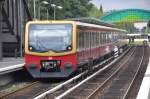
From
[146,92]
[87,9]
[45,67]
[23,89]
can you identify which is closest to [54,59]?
[45,67]

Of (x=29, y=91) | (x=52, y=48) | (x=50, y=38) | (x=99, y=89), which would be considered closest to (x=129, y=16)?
(x=50, y=38)

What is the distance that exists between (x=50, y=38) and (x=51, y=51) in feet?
1.83

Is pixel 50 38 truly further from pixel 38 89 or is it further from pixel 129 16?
pixel 129 16

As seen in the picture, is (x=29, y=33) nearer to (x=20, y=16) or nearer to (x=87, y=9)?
(x=20, y=16)

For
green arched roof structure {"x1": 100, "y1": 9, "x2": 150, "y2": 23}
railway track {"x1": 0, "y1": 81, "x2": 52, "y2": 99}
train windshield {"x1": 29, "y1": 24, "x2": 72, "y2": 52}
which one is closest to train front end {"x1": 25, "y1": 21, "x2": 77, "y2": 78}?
train windshield {"x1": 29, "y1": 24, "x2": 72, "y2": 52}

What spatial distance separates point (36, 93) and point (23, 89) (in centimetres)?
146

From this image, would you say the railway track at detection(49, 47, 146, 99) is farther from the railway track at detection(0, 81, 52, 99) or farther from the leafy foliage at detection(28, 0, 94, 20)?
the leafy foliage at detection(28, 0, 94, 20)

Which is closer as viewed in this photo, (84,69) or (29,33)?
(29,33)

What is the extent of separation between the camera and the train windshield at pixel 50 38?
23.8 metres

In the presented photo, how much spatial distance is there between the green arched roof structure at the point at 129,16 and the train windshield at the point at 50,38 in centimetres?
9779

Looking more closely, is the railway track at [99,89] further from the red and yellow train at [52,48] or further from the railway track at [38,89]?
the red and yellow train at [52,48]

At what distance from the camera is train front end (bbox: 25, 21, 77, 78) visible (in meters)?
23.7

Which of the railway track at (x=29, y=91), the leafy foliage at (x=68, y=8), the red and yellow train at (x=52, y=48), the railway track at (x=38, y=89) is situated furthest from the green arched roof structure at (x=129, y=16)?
the railway track at (x=29, y=91)

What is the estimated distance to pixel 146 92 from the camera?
17766mm
